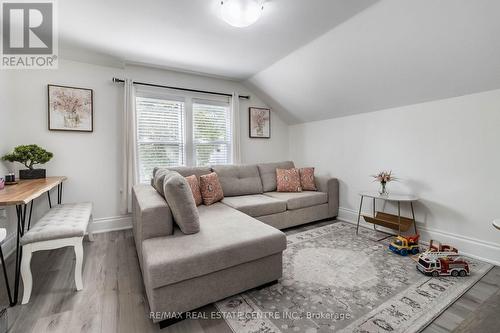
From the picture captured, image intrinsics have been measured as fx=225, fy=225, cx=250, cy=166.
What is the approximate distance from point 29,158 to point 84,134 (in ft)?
2.33

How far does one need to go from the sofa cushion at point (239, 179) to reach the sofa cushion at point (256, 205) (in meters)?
0.22

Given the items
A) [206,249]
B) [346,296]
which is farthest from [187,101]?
[346,296]

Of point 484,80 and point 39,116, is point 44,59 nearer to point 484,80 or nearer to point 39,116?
point 39,116

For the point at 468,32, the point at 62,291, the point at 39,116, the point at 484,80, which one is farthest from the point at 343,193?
the point at 39,116

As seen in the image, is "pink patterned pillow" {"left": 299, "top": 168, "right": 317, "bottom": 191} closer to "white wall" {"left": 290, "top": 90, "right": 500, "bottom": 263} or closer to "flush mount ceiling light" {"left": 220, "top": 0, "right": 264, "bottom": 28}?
"white wall" {"left": 290, "top": 90, "right": 500, "bottom": 263}

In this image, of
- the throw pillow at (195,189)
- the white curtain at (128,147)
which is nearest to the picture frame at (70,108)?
the white curtain at (128,147)

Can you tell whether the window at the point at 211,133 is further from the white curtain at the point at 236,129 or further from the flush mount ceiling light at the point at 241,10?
the flush mount ceiling light at the point at 241,10

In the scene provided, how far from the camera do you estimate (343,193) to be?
3.80 m

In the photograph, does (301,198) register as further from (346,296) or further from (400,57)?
(400,57)

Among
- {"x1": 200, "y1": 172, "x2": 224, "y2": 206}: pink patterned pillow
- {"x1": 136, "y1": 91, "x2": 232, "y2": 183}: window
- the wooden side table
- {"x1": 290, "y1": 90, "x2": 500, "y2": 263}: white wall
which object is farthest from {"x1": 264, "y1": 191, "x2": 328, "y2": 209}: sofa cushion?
{"x1": 136, "y1": 91, "x2": 232, "y2": 183}: window

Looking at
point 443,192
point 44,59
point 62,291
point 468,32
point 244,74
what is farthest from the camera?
point 244,74

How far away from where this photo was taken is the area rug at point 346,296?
4.81 ft

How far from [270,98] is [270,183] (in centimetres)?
171

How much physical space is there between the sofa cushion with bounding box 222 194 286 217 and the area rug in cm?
65
